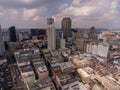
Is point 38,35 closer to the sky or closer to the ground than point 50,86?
closer to the sky

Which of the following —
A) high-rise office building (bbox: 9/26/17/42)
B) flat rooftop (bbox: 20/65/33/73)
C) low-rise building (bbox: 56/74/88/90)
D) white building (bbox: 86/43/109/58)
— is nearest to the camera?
low-rise building (bbox: 56/74/88/90)

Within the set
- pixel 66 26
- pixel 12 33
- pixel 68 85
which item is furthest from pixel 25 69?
pixel 66 26

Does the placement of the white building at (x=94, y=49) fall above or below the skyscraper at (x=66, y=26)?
below

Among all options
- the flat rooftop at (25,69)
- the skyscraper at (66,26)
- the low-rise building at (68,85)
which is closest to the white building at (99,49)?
the low-rise building at (68,85)

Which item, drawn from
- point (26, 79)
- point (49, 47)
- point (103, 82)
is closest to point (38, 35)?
point (49, 47)

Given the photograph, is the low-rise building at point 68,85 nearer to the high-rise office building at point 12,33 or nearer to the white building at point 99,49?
the white building at point 99,49

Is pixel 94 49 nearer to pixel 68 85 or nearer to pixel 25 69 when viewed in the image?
pixel 68 85

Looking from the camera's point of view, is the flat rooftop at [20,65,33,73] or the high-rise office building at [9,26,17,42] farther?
the high-rise office building at [9,26,17,42]

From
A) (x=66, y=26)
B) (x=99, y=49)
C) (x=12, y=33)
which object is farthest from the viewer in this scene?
(x=66, y=26)

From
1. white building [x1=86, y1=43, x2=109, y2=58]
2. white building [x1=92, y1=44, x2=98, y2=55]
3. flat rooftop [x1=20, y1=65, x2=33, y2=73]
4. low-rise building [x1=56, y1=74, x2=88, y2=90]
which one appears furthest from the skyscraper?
low-rise building [x1=56, y1=74, x2=88, y2=90]

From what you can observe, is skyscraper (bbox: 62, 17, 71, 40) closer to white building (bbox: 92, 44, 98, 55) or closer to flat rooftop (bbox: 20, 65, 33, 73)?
white building (bbox: 92, 44, 98, 55)

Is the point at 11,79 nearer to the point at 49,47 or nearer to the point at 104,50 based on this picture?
the point at 49,47
